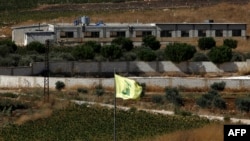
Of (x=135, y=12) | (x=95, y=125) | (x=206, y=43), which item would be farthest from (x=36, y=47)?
(x=135, y=12)

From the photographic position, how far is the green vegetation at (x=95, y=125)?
3606 centimetres

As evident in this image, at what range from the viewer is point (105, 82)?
180ft

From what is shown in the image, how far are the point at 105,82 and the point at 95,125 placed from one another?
1580 cm

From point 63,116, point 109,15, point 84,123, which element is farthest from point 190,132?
point 109,15

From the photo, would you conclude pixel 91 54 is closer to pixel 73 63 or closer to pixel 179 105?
pixel 73 63

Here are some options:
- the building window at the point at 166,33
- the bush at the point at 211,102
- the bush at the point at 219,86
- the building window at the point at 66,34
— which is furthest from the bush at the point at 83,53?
the bush at the point at 211,102

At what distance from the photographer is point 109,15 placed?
109000 millimetres

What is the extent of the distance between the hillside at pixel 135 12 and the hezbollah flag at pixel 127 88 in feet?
245

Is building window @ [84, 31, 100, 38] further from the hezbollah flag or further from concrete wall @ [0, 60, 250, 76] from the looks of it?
the hezbollah flag

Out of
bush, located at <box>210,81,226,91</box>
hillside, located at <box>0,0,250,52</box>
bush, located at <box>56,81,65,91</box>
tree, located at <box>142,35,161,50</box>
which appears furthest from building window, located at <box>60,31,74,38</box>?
bush, located at <box>210,81,226,91</box>

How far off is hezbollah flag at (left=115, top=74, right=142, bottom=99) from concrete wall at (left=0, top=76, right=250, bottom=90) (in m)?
28.0

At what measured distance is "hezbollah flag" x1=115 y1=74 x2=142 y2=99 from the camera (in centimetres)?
2577

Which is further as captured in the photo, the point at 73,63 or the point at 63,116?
the point at 73,63

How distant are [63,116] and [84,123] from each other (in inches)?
107
